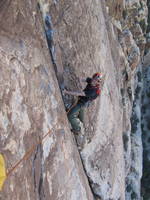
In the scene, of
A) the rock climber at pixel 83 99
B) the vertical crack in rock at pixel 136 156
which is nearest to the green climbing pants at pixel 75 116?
the rock climber at pixel 83 99

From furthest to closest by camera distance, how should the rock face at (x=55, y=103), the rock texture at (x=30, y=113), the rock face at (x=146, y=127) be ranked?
the rock face at (x=146, y=127)
the rock face at (x=55, y=103)
the rock texture at (x=30, y=113)

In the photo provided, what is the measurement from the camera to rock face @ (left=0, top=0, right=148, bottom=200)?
6.85 m

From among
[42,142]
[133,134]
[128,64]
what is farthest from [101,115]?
[133,134]

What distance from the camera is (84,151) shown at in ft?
38.2

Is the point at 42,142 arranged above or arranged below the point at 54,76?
below

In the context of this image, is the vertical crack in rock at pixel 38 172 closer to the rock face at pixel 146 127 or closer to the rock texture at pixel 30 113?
the rock texture at pixel 30 113

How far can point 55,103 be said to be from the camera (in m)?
8.82

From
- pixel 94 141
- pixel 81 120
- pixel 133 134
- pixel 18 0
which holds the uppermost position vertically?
pixel 18 0

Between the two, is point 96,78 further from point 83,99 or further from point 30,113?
point 30,113

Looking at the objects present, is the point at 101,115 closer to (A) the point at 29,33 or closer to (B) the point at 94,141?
(B) the point at 94,141

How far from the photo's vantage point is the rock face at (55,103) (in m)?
6.85

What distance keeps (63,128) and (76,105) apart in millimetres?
1698

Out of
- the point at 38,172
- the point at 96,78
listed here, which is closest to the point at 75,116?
the point at 96,78

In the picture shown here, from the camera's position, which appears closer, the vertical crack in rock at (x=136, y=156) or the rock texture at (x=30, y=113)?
the rock texture at (x=30, y=113)
